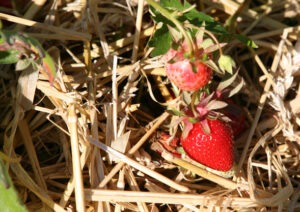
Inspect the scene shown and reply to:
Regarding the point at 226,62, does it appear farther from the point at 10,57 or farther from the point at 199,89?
the point at 10,57

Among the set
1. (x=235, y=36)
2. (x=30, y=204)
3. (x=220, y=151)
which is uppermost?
(x=235, y=36)

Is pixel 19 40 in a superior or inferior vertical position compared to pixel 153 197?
superior

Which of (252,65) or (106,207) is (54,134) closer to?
(106,207)

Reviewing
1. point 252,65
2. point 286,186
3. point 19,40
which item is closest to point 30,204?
point 19,40

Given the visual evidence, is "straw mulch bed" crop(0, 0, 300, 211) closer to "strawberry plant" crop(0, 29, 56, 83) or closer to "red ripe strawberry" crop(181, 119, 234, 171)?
"red ripe strawberry" crop(181, 119, 234, 171)

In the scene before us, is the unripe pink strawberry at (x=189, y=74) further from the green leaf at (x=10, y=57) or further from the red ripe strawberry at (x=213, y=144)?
the green leaf at (x=10, y=57)

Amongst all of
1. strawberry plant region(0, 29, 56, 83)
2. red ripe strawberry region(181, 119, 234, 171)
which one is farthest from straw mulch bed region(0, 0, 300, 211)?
strawberry plant region(0, 29, 56, 83)

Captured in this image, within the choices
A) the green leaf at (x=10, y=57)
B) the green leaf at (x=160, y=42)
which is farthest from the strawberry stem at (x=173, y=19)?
the green leaf at (x=10, y=57)
